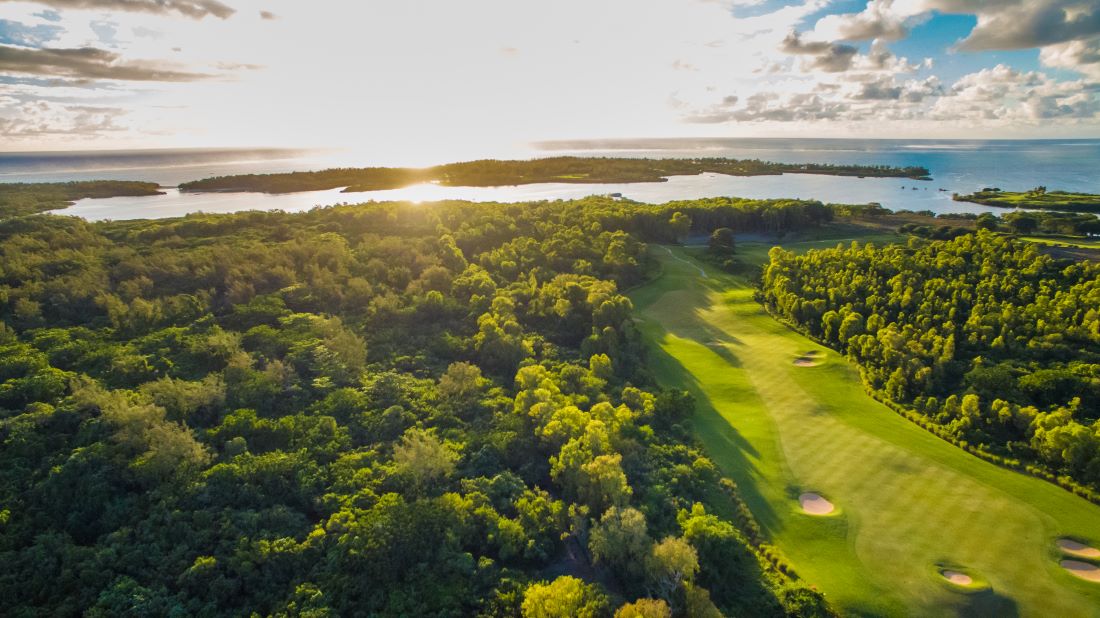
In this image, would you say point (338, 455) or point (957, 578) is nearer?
point (957, 578)

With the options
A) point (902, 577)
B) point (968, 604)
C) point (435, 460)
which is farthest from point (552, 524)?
point (968, 604)

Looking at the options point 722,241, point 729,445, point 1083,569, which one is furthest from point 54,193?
point 1083,569

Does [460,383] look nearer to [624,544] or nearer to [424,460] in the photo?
[424,460]

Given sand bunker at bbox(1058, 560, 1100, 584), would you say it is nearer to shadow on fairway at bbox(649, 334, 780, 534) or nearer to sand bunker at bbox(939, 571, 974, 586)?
sand bunker at bbox(939, 571, 974, 586)

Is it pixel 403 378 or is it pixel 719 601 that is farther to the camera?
pixel 403 378

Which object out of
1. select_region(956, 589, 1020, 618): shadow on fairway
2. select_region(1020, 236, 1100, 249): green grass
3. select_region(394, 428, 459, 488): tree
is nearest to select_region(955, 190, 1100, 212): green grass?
select_region(1020, 236, 1100, 249): green grass

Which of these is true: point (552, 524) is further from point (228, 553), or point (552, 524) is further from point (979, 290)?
point (979, 290)

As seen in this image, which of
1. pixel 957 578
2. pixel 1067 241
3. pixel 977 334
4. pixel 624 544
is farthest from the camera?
pixel 1067 241
